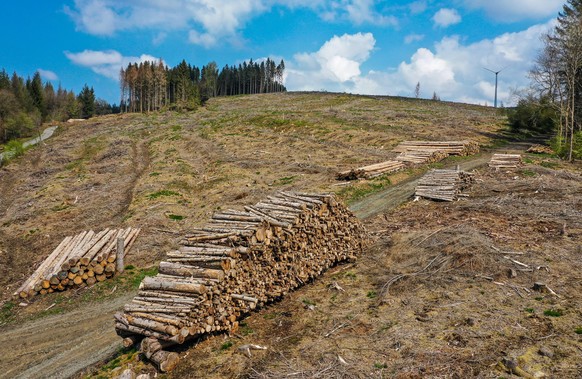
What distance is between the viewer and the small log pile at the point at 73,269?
1530cm

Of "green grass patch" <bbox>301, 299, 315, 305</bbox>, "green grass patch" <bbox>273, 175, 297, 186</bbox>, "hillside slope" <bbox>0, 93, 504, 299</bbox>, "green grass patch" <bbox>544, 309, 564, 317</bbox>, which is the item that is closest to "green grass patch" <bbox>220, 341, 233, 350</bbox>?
"green grass patch" <bbox>301, 299, 315, 305</bbox>

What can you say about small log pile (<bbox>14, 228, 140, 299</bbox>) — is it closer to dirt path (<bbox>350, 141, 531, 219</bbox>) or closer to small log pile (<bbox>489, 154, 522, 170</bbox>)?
dirt path (<bbox>350, 141, 531, 219</bbox>)

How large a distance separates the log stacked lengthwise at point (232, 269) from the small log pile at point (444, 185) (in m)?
8.69

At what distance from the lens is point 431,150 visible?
107 feet

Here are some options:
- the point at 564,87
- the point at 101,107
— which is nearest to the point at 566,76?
the point at 564,87

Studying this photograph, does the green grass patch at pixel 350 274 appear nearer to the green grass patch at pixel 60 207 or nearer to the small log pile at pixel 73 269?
the small log pile at pixel 73 269

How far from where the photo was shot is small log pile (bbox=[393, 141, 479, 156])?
3284 cm

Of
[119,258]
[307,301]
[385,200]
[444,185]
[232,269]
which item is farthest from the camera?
[385,200]

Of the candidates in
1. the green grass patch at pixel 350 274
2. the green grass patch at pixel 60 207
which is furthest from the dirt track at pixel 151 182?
the green grass patch at pixel 350 274

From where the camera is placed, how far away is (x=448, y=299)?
10.2 metres

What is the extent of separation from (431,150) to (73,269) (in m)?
27.4

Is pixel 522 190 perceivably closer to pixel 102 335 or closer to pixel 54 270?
pixel 102 335

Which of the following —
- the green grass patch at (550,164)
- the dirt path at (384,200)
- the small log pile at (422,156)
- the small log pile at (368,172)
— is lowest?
the dirt path at (384,200)

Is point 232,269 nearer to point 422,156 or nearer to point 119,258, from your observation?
point 119,258
